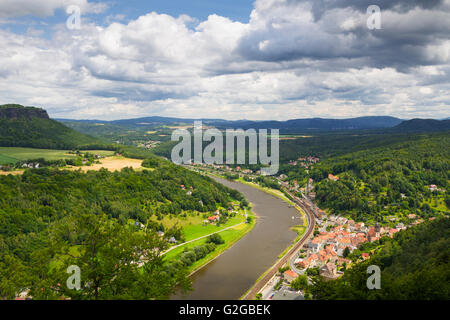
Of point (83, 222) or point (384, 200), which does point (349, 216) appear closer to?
point (384, 200)

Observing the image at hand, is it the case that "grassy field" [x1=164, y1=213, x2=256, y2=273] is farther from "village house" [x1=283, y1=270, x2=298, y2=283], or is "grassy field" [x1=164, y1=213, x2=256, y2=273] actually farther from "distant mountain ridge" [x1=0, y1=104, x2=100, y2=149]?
"distant mountain ridge" [x1=0, y1=104, x2=100, y2=149]

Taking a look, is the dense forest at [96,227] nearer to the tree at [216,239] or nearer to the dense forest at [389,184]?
the tree at [216,239]

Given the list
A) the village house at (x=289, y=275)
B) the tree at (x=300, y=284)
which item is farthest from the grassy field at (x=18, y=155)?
the tree at (x=300, y=284)

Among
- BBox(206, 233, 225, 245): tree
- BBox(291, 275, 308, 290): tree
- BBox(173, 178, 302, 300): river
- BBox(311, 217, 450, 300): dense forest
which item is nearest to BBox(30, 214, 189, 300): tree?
BBox(311, 217, 450, 300): dense forest

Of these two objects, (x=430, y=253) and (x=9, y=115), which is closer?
(x=430, y=253)

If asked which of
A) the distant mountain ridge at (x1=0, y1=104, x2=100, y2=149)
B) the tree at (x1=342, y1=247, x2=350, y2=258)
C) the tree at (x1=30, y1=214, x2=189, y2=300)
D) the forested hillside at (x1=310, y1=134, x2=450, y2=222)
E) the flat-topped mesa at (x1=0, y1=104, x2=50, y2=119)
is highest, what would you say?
the flat-topped mesa at (x1=0, y1=104, x2=50, y2=119)
